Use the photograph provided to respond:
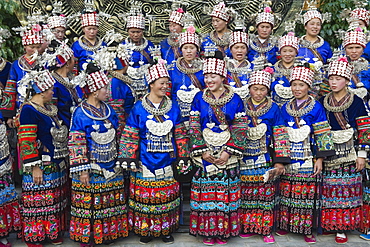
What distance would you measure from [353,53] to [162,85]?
2722mm

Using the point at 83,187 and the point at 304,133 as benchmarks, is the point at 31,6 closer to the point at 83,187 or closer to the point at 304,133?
the point at 83,187

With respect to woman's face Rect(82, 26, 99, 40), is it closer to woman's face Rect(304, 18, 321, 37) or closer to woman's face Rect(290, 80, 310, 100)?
woman's face Rect(290, 80, 310, 100)

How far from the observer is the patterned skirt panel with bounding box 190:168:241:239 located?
463cm

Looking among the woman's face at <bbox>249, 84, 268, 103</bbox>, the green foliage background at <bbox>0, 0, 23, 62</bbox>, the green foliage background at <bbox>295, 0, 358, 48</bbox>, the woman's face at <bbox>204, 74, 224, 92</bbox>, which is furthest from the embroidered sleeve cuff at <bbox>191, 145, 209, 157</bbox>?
the green foliage background at <bbox>295, 0, 358, 48</bbox>

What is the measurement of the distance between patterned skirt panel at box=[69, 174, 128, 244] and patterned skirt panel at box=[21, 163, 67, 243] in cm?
23

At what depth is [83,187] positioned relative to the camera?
450 centimetres

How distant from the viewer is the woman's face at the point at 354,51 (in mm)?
5473

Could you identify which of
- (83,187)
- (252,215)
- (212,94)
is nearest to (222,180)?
(252,215)

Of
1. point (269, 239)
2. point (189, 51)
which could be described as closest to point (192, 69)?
point (189, 51)

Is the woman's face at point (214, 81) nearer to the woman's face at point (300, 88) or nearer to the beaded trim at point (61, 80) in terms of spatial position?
the woman's face at point (300, 88)

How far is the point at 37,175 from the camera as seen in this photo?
14.5 ft

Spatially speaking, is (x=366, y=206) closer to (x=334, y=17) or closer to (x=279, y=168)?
(x=279, y=168)

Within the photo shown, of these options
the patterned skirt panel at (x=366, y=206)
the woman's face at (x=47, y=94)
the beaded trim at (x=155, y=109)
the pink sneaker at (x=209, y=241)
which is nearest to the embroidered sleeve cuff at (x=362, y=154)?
the patterned skirt panel at (x=366, y=206)

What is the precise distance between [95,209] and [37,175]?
0.72 m
